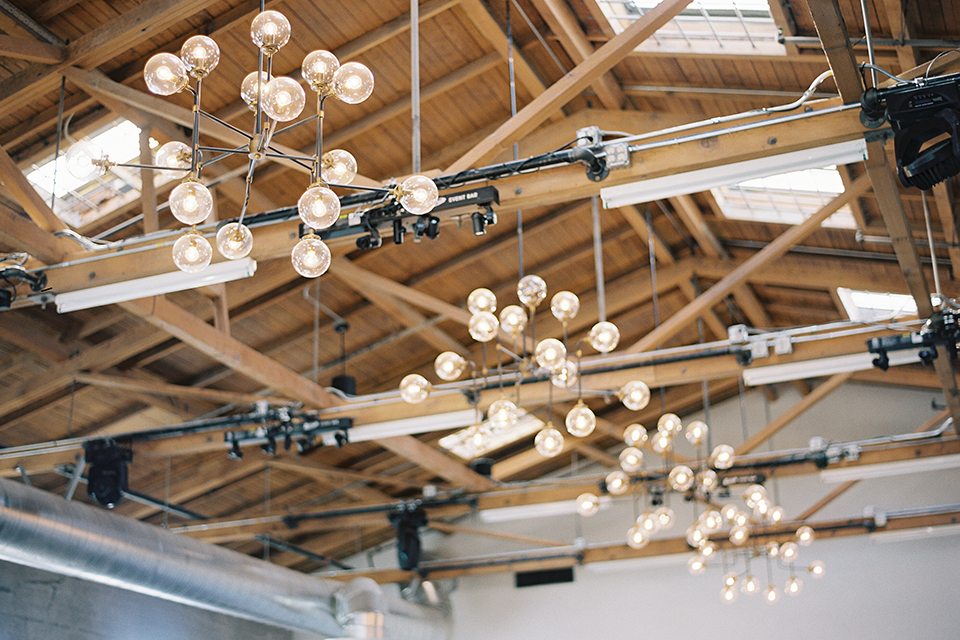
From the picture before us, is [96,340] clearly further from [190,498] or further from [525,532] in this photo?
[525,532]

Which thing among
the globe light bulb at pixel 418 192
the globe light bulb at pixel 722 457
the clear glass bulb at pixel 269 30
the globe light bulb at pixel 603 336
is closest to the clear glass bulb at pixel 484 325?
the globe light bulb at pixel 603 336

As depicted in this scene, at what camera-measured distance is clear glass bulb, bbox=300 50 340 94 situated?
422 cm

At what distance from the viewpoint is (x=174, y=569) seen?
34.4 ft

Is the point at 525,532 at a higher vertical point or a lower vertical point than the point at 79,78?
lower

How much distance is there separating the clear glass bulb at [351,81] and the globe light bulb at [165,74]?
637mm

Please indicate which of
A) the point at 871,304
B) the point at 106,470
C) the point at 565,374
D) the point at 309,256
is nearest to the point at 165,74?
the point at 309,256

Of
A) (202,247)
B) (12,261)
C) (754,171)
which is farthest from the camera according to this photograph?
(12,261)

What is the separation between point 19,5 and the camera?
6.95m

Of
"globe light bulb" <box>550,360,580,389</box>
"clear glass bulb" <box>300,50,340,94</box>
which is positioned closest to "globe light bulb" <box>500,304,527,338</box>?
"globe light bulb" <box>550,360,580,389</box>

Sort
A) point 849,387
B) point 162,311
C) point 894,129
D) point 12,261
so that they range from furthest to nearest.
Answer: point 849,387 → point 162,311 → point 12,261 → point 894,129

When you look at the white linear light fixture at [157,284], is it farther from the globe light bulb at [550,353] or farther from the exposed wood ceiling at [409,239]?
the globe light bulb at [550,353]

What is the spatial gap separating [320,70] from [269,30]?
0.89ft

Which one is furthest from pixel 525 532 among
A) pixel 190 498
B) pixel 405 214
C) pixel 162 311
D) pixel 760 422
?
pixel 405 214

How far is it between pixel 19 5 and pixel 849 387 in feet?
45.2
